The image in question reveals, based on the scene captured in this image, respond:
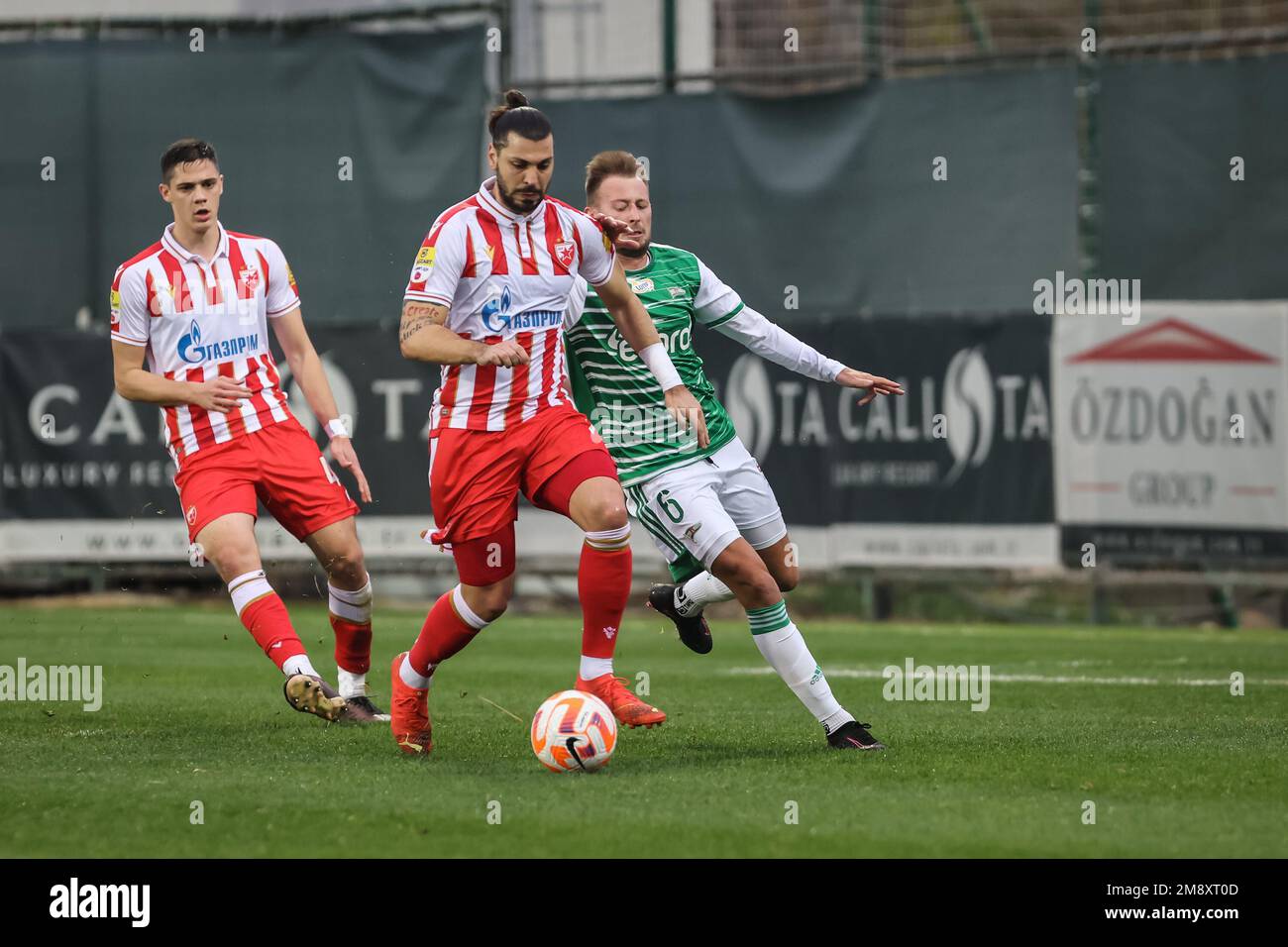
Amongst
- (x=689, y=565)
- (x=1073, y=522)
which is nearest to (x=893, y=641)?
(x=1073, y=522)

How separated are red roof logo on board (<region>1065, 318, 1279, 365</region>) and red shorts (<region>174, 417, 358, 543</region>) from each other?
297 inches

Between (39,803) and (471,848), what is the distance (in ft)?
5.23

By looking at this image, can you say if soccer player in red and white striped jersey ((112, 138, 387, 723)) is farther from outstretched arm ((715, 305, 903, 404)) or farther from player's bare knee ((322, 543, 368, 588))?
outstretched arm ((715, 305, 903, 404))

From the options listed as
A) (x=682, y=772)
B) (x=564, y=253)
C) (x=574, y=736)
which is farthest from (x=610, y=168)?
(x=682, y=772)

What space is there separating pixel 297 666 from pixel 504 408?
1.26 metres

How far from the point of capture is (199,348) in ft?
25.5

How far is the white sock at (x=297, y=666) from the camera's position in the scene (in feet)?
23.0

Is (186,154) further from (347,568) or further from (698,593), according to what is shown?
(698,593)

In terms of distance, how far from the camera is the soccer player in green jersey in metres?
7.35

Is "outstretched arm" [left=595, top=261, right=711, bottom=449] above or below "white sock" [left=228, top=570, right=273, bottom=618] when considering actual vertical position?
above

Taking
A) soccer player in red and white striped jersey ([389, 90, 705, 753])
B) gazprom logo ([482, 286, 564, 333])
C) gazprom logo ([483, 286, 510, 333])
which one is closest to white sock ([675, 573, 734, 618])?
soccer player in red and white striped jersey ([389, 90, 705, 753])
